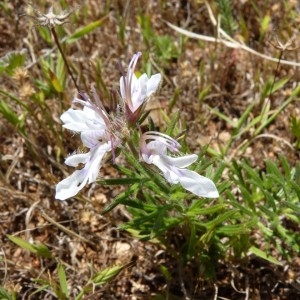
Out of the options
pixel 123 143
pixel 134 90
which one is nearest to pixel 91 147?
pixel 123 143

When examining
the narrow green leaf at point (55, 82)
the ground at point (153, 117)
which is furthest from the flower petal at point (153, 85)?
the narrow green leaf at point (55, 82)

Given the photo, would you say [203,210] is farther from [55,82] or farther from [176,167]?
[55,82]

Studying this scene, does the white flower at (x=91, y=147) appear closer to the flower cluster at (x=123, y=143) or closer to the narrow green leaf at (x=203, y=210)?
the flower cluster at (x=123, y=143)

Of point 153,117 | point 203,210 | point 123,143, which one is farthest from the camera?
point 153,117

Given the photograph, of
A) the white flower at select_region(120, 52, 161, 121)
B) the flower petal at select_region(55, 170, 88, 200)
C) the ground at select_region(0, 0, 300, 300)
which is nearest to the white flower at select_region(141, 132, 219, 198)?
the white flower at select_region(120, 52, 161, 121)

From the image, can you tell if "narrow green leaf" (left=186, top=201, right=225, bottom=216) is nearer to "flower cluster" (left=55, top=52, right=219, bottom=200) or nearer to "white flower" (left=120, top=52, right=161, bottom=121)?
"flower cluster" (left=55, top=52, right=219, bottom=200)

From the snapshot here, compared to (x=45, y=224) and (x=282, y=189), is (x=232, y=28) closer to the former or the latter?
(x=282, y=189)

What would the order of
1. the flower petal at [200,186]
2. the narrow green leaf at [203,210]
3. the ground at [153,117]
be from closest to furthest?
the flower petal at [200,186] < the narrow green leaf at [203,210] < the ground at [153,117]
